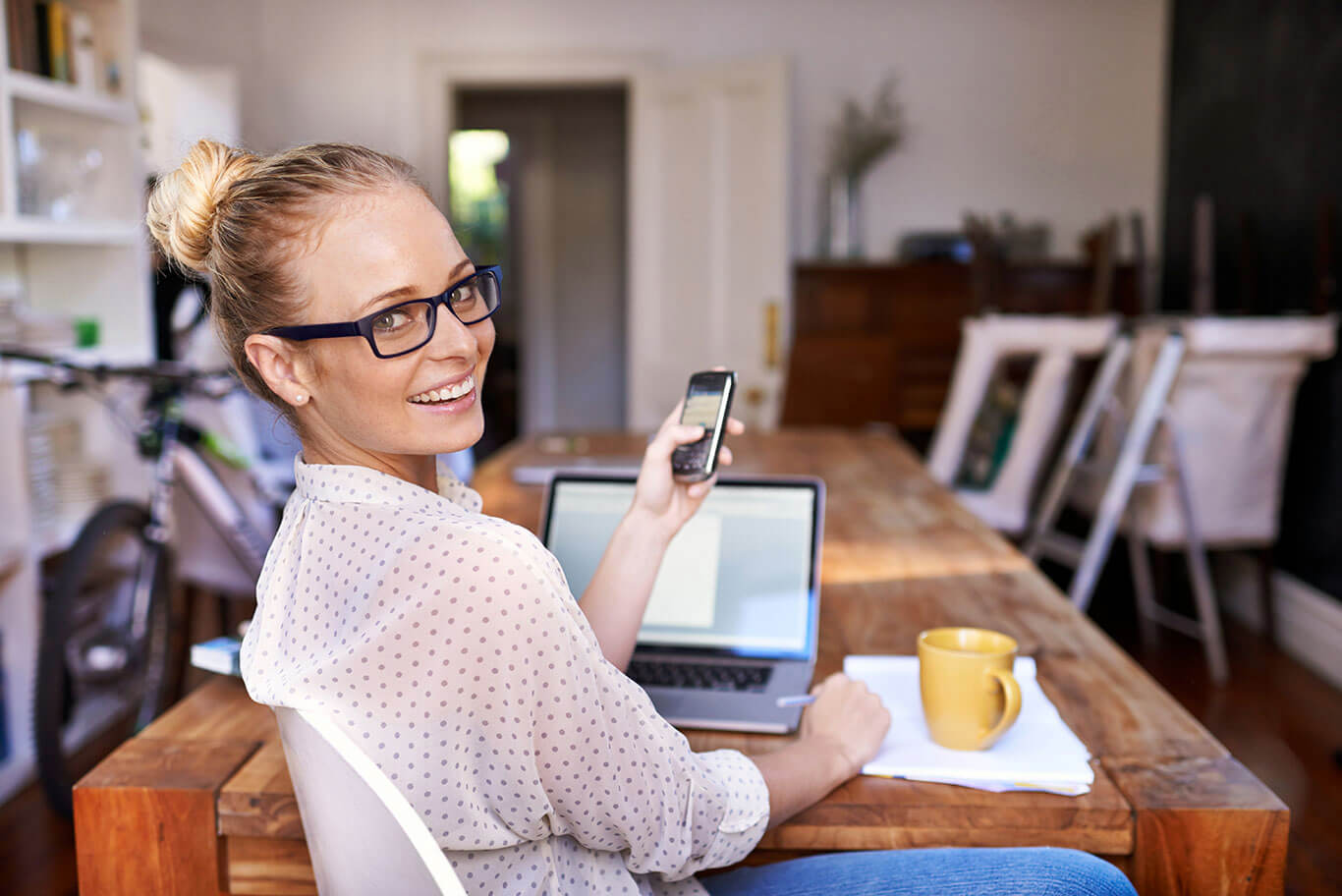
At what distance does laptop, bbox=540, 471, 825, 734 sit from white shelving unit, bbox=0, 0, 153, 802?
1858 mm

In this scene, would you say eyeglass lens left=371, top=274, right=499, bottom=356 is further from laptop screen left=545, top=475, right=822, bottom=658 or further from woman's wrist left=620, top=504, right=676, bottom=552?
laptop screen left=545, top=475, right=822, bottom=658

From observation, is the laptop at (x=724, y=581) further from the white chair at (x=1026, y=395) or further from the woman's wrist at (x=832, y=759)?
the white chair at (x=1026, y=395)

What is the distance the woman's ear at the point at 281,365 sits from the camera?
77 centimetres

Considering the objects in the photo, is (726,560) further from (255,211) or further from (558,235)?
(558,235)

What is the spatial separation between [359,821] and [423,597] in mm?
151

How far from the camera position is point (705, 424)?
→ 1.01m

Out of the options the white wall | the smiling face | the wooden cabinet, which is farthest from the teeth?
the white wall

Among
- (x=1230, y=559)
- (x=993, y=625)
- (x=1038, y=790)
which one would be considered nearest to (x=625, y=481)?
(x=993, y=625)

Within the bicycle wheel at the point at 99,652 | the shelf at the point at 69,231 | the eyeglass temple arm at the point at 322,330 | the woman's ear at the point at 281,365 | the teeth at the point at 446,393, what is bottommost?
the bicycle wheel at the point at 99,652

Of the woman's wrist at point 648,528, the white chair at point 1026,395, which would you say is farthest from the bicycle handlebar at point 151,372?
the white chair at point 1026,395

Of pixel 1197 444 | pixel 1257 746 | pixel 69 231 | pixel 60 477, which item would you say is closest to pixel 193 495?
pixel 60 477

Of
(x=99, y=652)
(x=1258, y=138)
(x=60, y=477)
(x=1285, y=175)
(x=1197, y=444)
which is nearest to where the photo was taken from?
(x=99, y=652)

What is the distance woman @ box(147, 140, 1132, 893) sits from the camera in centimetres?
69

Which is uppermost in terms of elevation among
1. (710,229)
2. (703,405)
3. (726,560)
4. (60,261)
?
(710,229)
